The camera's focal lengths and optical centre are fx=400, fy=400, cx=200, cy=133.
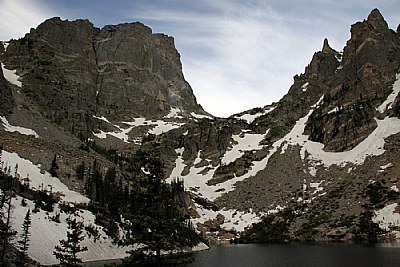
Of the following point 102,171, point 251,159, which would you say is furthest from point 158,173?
point 251,159

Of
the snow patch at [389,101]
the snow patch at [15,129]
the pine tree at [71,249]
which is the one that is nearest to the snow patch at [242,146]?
the snow patch at [389,101]

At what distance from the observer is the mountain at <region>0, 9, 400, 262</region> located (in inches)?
3750

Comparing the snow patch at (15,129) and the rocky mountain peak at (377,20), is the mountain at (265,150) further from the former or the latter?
the rocky mountain peak at (377,20)

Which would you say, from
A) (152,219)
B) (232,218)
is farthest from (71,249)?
(232,218)

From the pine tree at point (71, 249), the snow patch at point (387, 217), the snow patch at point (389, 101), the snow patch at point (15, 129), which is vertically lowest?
the pine tree at point (71, 249)

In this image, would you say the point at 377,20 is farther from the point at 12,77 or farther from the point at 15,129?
the point at 15,129

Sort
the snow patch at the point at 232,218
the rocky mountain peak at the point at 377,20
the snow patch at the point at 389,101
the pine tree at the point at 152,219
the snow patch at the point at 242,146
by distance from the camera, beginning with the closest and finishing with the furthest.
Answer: the pine tree at the point at 152,219
the snow patch at the point at 232,218
the snow patch at the point at 389,101
the snow patch at the point at 242,146
the rocky mountain peak at the point at 377,20

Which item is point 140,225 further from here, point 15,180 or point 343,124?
point 343,124

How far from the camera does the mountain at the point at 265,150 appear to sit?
9525cm

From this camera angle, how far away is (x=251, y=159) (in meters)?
169

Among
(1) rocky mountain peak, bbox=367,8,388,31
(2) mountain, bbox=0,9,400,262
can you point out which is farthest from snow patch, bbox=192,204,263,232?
(1) rocky mountain peak, bbox=367,8,388,31

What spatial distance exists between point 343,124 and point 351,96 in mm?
19635

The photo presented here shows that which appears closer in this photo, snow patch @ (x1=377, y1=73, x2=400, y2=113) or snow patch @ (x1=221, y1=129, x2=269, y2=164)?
snow patch @ (x1=377, y1=73, x2=400, y2=113)

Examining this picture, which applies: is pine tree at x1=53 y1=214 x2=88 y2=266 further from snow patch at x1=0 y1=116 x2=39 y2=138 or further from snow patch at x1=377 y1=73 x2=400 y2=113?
snow patch at x1=377 y1=73 x2=400 y2=113
